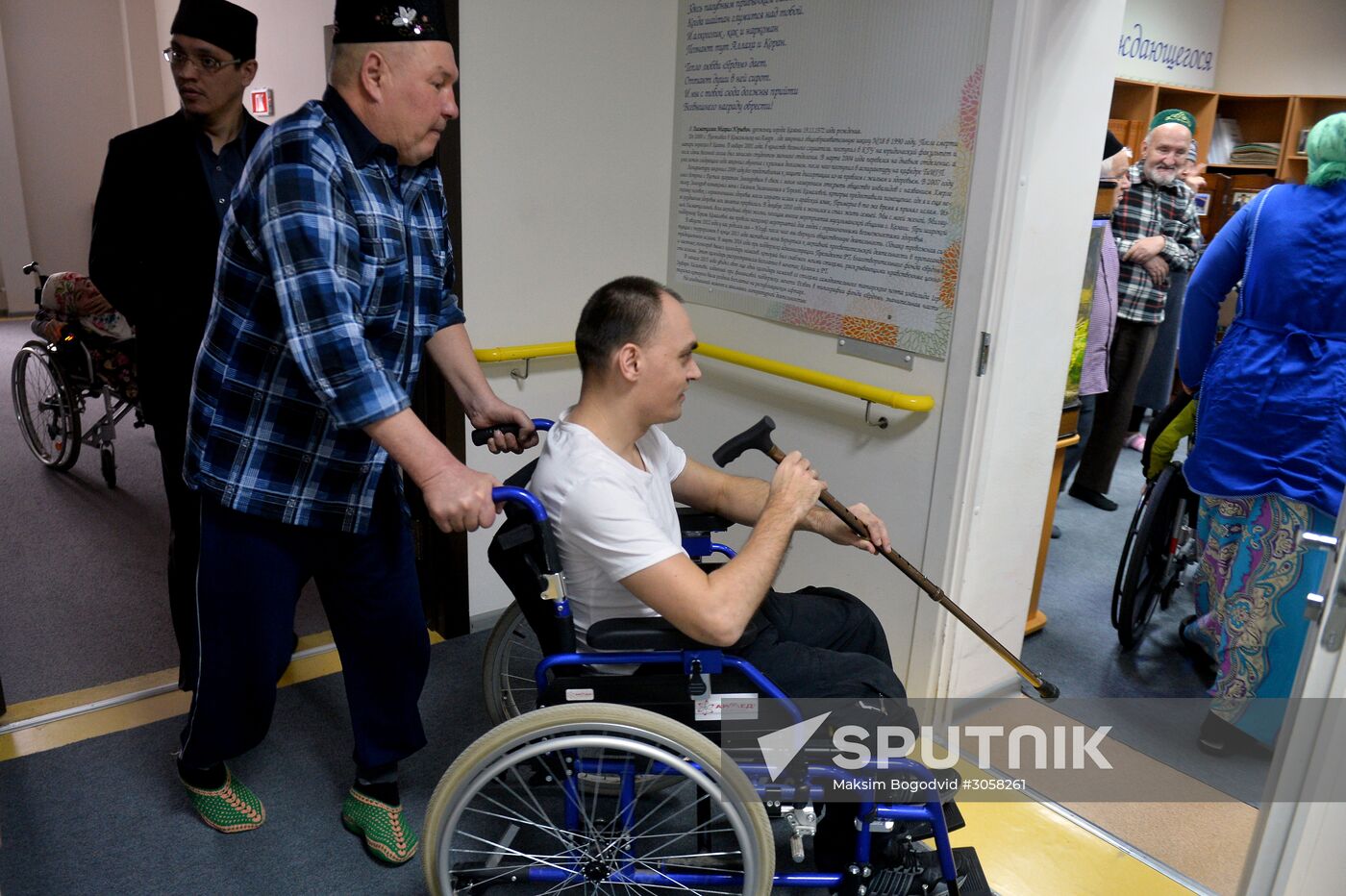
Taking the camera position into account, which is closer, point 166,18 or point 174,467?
point 174,467

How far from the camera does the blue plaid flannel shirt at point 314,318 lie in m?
1.44

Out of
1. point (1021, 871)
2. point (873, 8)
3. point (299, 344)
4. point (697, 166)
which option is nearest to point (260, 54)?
point (697, 166)

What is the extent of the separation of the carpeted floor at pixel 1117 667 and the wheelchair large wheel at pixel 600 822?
130 centimetres

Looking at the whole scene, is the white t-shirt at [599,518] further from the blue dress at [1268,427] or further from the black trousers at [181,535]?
the blue dress at [1268,427]

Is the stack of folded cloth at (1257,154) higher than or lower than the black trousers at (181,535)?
higher

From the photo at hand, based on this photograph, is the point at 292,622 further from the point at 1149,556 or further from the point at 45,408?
the point at 45,408

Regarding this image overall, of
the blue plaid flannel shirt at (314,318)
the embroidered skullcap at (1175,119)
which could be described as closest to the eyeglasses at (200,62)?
the blue plaid flannel shirt at (314,318)

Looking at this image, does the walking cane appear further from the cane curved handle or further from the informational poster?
the informational poster

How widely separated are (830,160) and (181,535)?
1.76 m

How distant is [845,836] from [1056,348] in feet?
4.15

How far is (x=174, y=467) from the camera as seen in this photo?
2201 mm

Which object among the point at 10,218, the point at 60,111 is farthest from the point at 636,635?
the point at 60,111

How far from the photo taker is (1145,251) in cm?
382

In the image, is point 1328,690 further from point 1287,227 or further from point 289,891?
point 289,891
